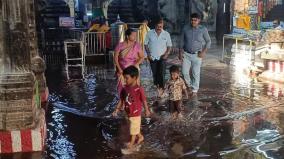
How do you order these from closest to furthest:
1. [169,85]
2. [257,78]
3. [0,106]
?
[0,106]
[169,85]
[257,78]

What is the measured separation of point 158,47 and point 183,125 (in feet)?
8.42

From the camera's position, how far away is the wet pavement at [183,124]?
633 cm

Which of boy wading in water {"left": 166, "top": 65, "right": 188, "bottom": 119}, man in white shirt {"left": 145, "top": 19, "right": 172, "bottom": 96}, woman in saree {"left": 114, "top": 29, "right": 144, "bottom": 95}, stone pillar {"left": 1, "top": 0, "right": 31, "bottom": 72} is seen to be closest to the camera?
stone pillar {"left": 1, "top": 0, "right": 31, "bottom": 72}

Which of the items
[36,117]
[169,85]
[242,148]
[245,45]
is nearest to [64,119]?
[36,117]

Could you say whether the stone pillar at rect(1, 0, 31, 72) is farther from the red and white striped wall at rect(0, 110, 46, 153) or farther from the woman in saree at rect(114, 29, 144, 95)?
the woman in saree at rect(114, 29, 144, 95)

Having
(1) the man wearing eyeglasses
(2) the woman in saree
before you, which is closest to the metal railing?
(1) the man wearing eyeglasses

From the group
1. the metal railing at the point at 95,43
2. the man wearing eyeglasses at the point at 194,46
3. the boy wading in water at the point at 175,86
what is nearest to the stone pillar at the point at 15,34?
the boy wading in water at the point at 175,86

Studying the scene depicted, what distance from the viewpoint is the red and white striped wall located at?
6.23m

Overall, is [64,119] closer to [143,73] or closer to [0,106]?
[0,106]

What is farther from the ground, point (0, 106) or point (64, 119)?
point (0, 106)

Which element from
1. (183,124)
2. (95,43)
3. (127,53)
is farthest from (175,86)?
(95,43)

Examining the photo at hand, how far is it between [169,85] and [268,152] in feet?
7.77

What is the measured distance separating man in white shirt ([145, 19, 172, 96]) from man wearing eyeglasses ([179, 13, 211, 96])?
43 cm

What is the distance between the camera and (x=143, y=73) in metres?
13.8
